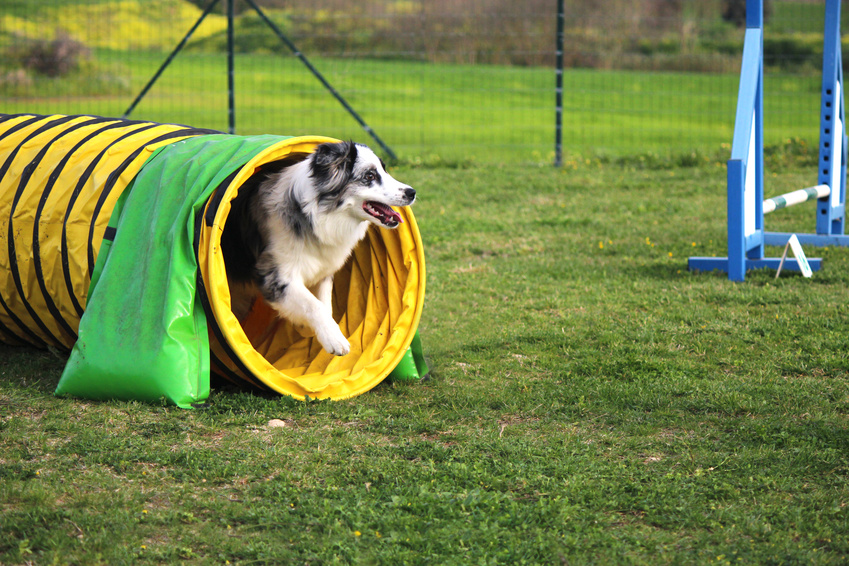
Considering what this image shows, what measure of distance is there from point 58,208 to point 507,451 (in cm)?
266

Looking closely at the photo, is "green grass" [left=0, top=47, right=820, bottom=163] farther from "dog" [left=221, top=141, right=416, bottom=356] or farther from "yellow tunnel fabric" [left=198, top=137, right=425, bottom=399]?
"dog" [left=221, top=141, right=416, bottom=356]

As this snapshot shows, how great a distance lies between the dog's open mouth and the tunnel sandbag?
1172 millimetres

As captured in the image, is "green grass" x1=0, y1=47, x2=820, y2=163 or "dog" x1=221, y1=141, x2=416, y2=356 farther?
"green grass" x1=0, y1=47, x2=820, y2=163

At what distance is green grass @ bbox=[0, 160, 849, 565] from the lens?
2846mm

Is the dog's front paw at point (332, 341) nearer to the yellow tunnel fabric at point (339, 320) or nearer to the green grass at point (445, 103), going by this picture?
the yellow tunnel fabric at point (339, 320)

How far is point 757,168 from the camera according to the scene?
6.54 meters

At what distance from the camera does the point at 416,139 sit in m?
13.7

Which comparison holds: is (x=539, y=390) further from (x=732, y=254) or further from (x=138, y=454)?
(x=732, y=254)

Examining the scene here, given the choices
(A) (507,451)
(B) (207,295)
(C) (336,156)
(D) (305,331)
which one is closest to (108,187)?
(B) (207,295)

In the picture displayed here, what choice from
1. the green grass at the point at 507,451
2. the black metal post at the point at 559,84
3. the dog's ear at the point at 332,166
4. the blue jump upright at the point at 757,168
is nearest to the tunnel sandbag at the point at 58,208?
the green grass at the point at 507,451

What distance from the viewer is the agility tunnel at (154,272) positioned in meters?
3.97

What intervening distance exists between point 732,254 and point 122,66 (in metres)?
11.1

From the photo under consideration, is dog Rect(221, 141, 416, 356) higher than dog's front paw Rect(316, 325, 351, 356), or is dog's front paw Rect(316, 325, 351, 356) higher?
dog Rect(221, 141, 416, 356)

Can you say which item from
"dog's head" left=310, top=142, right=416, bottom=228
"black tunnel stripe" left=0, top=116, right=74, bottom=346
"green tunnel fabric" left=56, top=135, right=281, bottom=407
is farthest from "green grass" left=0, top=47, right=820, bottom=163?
"green tunnel fabric" left=56, top=135, right=281, bottom=407
